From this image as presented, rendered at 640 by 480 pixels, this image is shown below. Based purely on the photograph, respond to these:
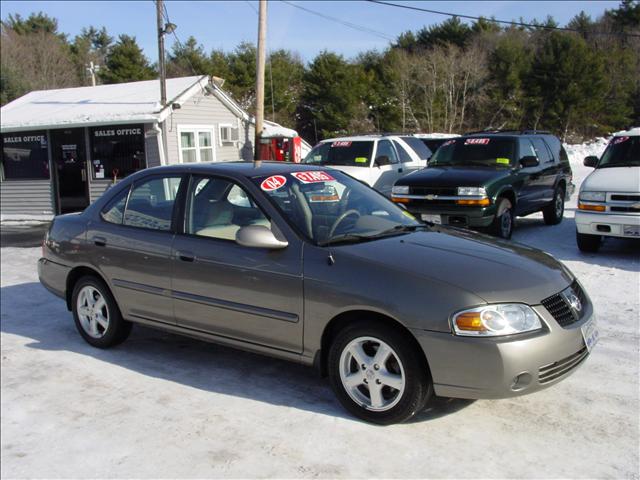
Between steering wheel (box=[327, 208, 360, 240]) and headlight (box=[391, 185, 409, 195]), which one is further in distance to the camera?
headlight (box=[391, 185, 409, 195])

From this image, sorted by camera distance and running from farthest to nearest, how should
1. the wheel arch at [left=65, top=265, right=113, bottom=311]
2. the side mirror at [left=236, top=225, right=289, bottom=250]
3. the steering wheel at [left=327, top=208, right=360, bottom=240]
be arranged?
the wheel arch at [left=65, top=265, right=113, bottom=311] < the steering wheel at [left=327, top=208, right=360, bottom=240] < the side mirror at [left=236, top=225, right=289, bottom=250]

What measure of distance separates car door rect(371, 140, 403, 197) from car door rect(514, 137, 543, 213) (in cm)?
286

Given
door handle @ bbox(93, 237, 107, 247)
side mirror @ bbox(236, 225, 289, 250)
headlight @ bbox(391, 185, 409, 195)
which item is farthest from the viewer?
headlight @ bbox(391, 185, 409, 195)

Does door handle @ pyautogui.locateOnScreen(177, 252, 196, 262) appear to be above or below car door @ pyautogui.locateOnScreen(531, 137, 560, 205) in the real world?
below

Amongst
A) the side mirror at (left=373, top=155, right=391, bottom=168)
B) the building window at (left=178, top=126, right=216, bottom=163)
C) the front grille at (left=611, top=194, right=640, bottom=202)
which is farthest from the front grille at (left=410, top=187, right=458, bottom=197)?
the building window at (left=178, top=126, right=216, bottom=163)

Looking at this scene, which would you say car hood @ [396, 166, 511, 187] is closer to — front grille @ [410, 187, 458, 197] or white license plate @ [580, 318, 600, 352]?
front grille @ [410, 187, 458, 197]

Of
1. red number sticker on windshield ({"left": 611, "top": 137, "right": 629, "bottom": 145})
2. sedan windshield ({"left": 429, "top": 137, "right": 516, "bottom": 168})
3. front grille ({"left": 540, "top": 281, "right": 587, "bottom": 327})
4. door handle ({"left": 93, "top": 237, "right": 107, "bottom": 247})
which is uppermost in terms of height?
red number sticker on windshield ({"left": 611, "top": 137, "right": 629, "bottom": 145})

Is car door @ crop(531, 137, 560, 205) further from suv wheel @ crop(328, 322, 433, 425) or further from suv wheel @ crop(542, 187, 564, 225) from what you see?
suv wheel @ crop(328, 322, 433, 425)

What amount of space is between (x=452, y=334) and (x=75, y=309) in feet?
11.9

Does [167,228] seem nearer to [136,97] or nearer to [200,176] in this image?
[200,176]

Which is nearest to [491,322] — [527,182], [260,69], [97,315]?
[97,315]

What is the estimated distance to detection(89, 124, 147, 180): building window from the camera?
1659cm

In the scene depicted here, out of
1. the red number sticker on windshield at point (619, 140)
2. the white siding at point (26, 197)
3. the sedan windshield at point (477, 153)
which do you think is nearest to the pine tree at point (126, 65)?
the white siding at point (26, 197)

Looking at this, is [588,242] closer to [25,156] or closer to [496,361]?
[496,361]
